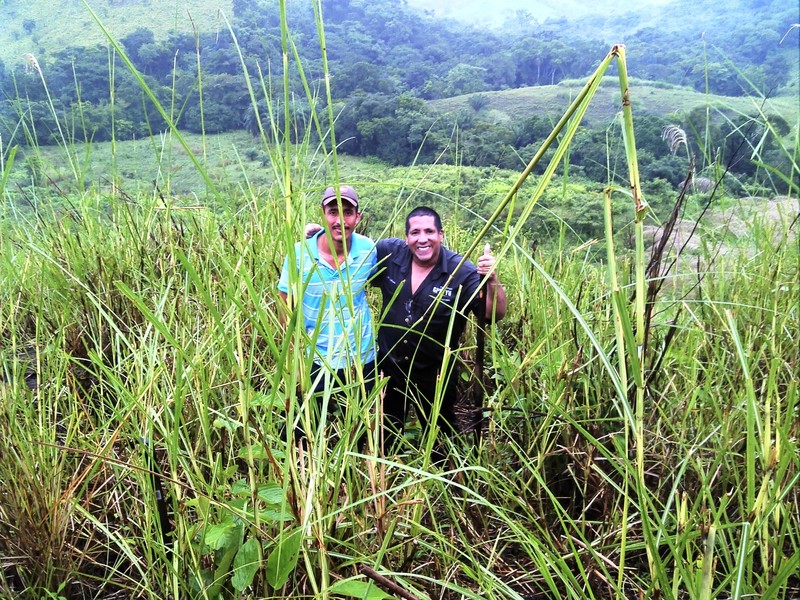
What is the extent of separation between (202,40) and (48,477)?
2.07 meters

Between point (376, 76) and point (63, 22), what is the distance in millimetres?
7813

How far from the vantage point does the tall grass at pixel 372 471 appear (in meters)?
0.70

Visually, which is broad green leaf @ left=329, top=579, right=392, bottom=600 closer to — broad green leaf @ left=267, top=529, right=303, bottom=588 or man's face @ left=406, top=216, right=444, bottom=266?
broad green leaf @ left=267, top=529, right=303, bottom=588

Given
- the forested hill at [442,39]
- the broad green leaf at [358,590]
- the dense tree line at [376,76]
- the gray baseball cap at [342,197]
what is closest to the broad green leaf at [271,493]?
the broad green leaf at [358,590]

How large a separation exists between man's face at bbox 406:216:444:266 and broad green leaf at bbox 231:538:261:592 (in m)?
1.68

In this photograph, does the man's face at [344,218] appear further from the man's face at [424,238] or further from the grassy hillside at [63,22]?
the grassy hillside at [63,22]

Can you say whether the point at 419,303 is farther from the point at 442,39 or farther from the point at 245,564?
the point at 442,39

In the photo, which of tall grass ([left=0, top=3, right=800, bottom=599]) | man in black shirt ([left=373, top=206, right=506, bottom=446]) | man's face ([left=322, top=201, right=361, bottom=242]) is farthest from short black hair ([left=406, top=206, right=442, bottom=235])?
tall grass ([left=0, top=3, right=800, bottom=599])

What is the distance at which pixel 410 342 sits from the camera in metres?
2.35

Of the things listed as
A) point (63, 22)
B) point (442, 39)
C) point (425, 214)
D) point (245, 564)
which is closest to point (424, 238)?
point (425, 214)

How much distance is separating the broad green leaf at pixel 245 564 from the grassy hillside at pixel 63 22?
2071 millimetres

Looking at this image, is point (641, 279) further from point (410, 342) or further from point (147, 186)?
point (147, 186)

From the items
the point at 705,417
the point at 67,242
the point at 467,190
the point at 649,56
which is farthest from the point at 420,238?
Result: the point at 649,56

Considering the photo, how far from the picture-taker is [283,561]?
32.3 inches
